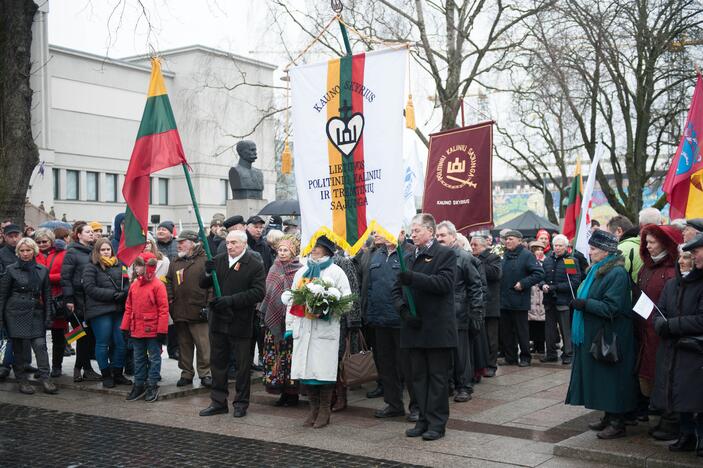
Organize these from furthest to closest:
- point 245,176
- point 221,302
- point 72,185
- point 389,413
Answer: point 72,185 < point 245,176 < point 389,413 < point 221,302

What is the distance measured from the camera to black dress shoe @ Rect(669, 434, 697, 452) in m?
6.99

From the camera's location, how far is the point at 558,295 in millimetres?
13117

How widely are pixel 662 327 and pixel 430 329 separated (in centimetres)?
210

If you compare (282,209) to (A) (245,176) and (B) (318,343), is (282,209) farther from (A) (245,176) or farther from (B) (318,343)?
(B) (318,343)

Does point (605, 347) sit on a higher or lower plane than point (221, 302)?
lower

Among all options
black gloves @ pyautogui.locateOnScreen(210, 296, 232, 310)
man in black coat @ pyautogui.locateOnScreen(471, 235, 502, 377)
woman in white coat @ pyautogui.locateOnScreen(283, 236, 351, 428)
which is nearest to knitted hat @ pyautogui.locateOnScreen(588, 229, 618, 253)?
woman in white coat @ pyautogui.locateOnScreen(283, 236, 351, 428)

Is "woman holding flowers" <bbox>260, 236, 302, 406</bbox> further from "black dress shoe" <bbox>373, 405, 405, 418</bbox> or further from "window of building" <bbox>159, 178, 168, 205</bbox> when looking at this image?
"window of building" <bbox>159, 178, 168, 205</bbox>

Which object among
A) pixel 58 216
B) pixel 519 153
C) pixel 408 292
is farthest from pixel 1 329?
pixel 58 216

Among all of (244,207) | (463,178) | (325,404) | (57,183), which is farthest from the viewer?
(57,183)

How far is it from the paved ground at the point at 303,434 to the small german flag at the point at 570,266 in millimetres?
2323

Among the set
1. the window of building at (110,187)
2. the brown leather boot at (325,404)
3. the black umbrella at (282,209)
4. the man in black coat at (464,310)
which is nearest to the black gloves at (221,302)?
the brown leather boot at (325,404)

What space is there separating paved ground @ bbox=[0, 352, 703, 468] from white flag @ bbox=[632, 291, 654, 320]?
116 cm

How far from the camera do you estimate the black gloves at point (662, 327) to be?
22.6 ft

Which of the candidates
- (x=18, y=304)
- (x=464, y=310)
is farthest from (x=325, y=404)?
(x=18, y=304)
